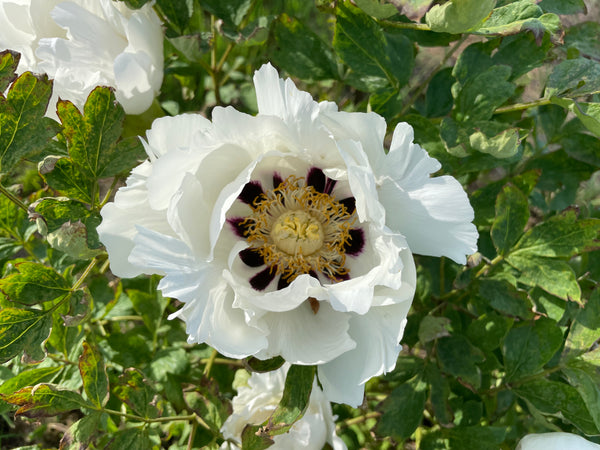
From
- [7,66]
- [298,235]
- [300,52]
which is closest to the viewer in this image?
[7,66]

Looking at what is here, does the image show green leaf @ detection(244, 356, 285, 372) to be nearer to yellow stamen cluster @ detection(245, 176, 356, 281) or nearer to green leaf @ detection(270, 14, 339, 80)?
yellow stamen cluster @ detection(245, 176, 356, 281)

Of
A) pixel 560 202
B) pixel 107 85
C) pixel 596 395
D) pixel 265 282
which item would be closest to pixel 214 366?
pixel 265 282

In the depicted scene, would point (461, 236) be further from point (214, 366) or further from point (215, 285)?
point (214, 366)

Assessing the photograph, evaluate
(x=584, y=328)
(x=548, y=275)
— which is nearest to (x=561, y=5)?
(x=548, y=275)

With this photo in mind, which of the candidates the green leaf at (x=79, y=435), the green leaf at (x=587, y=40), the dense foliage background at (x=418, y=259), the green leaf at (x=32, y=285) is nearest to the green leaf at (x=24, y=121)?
the dense foliage background at (x=418, y=259)

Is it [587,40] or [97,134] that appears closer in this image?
[97,134]

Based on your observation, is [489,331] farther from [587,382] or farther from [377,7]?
[377,7]

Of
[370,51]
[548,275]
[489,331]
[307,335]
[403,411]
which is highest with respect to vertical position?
[370,51]
